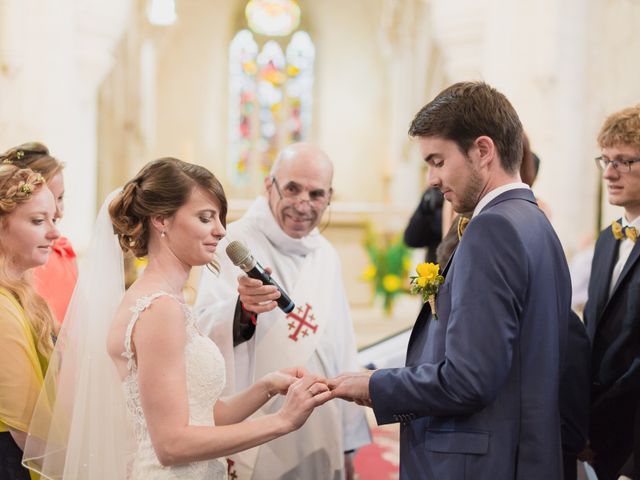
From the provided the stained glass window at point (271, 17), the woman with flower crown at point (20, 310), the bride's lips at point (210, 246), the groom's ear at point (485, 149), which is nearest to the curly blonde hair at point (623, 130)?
the groom's ear at point (485, 149)

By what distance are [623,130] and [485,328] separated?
1.34m

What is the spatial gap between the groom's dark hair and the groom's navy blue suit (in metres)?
0.15

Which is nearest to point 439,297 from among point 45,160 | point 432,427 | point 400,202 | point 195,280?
point 432,427

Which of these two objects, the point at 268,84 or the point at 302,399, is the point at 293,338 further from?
the point at 268,84

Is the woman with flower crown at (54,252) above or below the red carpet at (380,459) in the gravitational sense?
above

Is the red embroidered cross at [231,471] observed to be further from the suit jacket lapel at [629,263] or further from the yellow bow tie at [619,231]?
the yellow bow tie at [619,231]

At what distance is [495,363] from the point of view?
1944mm

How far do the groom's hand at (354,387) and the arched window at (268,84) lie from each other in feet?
50.3

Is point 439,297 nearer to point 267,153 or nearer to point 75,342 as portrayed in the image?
point 75,342

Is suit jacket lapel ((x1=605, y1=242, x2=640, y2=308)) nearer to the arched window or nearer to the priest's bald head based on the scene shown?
the priest's bald head

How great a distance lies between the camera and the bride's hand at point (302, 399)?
228 cm

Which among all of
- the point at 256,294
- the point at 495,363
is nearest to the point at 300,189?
the point at 256,294

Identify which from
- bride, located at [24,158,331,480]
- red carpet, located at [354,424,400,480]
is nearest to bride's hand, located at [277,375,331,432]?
bride, located at [24,158,331,480]

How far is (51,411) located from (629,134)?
7.50ft
